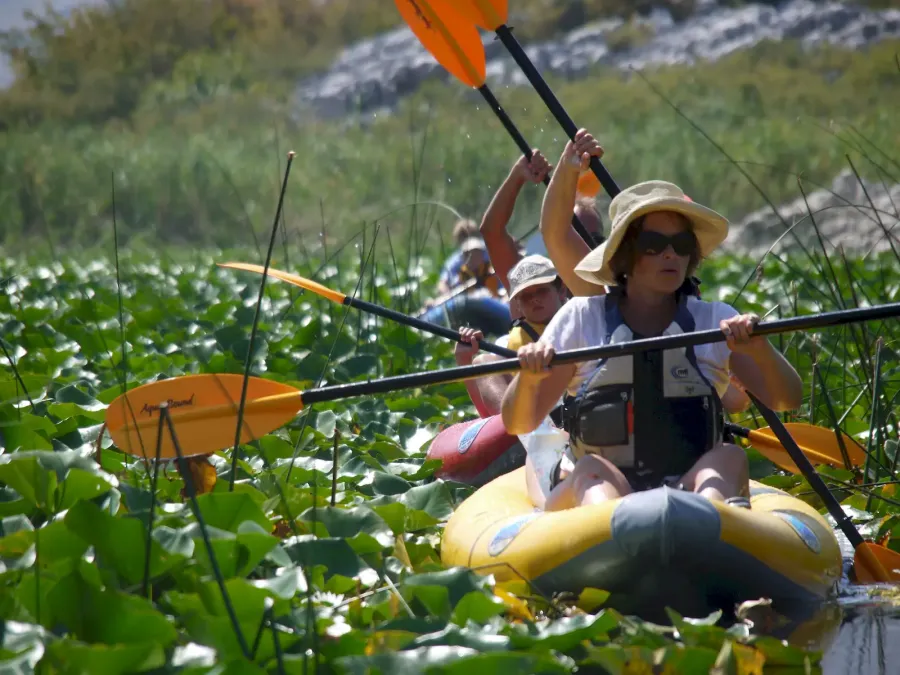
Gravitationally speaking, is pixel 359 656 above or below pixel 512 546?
above

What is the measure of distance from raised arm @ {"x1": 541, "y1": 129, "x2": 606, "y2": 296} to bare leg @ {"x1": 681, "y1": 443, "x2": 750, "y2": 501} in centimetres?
64

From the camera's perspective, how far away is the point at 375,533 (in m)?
2.62

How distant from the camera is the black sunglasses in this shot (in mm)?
2908

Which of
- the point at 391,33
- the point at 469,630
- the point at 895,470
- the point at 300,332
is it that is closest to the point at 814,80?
the point at 391,33

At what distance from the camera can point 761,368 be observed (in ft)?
9.37

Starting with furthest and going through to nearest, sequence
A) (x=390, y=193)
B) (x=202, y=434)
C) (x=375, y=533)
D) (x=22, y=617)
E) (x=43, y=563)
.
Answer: (x=390, y=193)
(x=202, y=434)
(x=375, y=533)
(x=43, y=563)
(x=22, y=617)

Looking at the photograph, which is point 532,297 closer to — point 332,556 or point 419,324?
point 419,324

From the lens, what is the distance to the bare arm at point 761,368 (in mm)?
2729

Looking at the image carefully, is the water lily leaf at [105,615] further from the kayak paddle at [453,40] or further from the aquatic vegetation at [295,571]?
the kayak paddle at [453,40]

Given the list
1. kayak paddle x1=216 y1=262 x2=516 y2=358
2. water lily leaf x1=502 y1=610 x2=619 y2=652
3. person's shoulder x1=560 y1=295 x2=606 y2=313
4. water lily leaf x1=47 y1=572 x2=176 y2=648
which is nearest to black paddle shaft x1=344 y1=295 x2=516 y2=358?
kayak paddle x1=216 y1=262 x2=516 y2=358

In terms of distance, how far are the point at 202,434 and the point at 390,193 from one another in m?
14.4

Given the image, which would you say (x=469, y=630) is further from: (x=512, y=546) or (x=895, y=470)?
(x=895, y=470)

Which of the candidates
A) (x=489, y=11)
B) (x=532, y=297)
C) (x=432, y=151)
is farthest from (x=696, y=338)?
(x=432, y=151)

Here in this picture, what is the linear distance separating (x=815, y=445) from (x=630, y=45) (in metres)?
21.0
